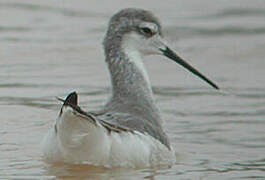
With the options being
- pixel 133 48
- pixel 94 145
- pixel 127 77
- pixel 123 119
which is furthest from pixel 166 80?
pixel 94 145

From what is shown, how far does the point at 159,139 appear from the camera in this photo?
10039 millimetres

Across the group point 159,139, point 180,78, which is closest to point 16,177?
point 159,139

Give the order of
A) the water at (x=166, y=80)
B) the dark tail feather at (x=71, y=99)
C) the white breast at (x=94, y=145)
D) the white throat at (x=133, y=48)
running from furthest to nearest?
the white throat at (x=133, y=48), the water at (x=166, y=80), the white breast at (x=94, y=145), the dark tail feather at (x=71, y=99)

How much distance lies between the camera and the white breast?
29.2 feet

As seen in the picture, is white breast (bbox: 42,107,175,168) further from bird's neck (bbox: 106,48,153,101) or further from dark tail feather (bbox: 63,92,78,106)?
bird's neck (bbox: 106,48,153,101)

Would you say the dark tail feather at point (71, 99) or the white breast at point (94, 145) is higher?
the dark tail feather at point (71, 99)

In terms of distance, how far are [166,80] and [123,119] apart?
16.8 feet

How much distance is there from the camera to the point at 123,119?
9789mm

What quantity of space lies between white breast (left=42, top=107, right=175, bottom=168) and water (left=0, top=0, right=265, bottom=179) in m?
0.18

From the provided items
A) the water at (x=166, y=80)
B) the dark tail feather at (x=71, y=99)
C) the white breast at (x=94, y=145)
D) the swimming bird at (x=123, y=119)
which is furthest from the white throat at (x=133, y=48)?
the dark tail feather at (x=71, y=99)

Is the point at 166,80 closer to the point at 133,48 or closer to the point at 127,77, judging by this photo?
the point at 133,48

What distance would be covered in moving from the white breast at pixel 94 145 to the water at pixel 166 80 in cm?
18

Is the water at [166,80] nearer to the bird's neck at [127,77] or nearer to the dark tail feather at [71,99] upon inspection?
the bird's neck at [127,77]

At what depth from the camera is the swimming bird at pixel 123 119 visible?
8945mm
